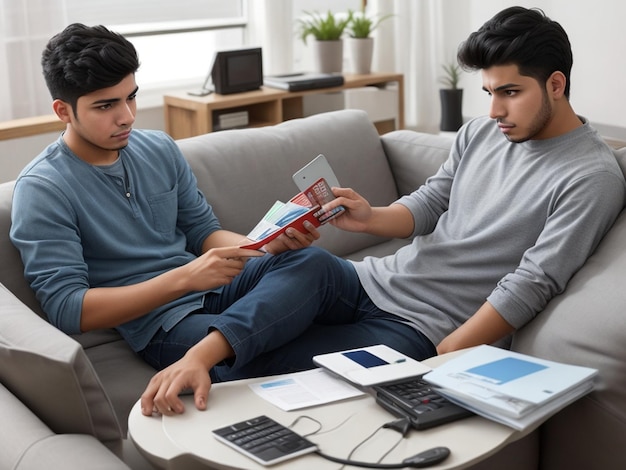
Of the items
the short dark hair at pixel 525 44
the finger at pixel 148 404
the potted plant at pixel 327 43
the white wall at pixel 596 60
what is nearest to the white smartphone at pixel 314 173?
the short dark hair at pixel 525 44

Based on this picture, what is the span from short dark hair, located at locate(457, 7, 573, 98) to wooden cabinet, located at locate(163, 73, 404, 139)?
6.73ft

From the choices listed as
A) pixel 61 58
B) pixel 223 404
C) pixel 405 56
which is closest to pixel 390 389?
→ pixel 223 404

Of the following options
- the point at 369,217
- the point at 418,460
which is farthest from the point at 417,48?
the point at 418,460

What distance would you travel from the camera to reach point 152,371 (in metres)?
2.04

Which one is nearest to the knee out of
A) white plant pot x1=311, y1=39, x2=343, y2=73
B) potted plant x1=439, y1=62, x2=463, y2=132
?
white plant pot x1=311, y1=39, x2=343, y2=73

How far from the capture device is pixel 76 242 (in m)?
1.93

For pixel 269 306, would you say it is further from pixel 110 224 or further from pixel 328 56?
pixel 328 56

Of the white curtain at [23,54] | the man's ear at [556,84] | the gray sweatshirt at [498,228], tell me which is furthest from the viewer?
the white curtain at [23,54]

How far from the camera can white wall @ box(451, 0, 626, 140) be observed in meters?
4.37

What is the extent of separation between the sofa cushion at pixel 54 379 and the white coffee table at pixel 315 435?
0.24ft

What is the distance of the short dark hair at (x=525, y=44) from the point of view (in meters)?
1.95

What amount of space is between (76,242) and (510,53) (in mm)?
1045

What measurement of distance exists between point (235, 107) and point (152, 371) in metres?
2.38

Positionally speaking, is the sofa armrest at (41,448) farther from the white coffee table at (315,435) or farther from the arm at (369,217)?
the arm at (369,217)
